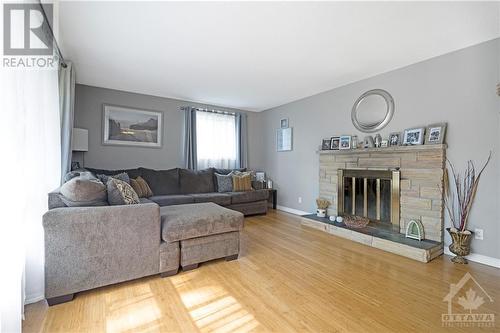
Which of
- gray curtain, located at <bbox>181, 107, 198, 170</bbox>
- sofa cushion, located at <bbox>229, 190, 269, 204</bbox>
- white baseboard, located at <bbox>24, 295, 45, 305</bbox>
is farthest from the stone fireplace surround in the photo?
white baseboard, located at <bbox>24, 295, 45, 305</bbox>

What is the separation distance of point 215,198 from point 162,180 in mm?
1031

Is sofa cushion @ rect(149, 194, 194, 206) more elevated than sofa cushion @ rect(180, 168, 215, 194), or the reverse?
sofa cushion @ rect(180, 168, 215, 194)

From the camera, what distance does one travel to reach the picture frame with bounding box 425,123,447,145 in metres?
2.70

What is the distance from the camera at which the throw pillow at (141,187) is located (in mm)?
3675

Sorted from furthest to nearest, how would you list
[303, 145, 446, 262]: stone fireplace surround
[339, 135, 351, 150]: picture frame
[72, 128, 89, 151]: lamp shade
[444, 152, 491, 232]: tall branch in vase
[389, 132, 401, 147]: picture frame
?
[339, 135, 351, 150]: picture frame → [72, 128, 89, 151]: lamp shade → [389, 132, 401, 147]: picture frame → [303, 145, 446, 262]: stone fireplace surround → [444, 152, 491, 232]: tall branch in vase

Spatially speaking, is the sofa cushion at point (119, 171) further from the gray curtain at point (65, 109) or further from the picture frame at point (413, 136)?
the picture frame at point (413, 136)

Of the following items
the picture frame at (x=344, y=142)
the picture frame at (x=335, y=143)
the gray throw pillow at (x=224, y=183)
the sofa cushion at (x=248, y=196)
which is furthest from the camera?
the gray throw pillow at (x=224, y=183)

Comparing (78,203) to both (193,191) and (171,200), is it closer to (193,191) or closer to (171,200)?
(171,200)

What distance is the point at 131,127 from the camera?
170 inches

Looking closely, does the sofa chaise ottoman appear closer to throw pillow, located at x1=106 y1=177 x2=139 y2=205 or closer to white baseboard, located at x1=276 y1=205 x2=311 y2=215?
throw pillow, located at x1=106 y1=177 x2=139 y2=205

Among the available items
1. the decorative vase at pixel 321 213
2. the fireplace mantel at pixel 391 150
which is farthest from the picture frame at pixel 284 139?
the decorative vase at pixel 321 213

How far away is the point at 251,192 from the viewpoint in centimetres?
448

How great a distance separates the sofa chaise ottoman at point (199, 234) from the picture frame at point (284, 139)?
112 inches

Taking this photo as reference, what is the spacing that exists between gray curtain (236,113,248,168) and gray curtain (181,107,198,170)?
103cm
